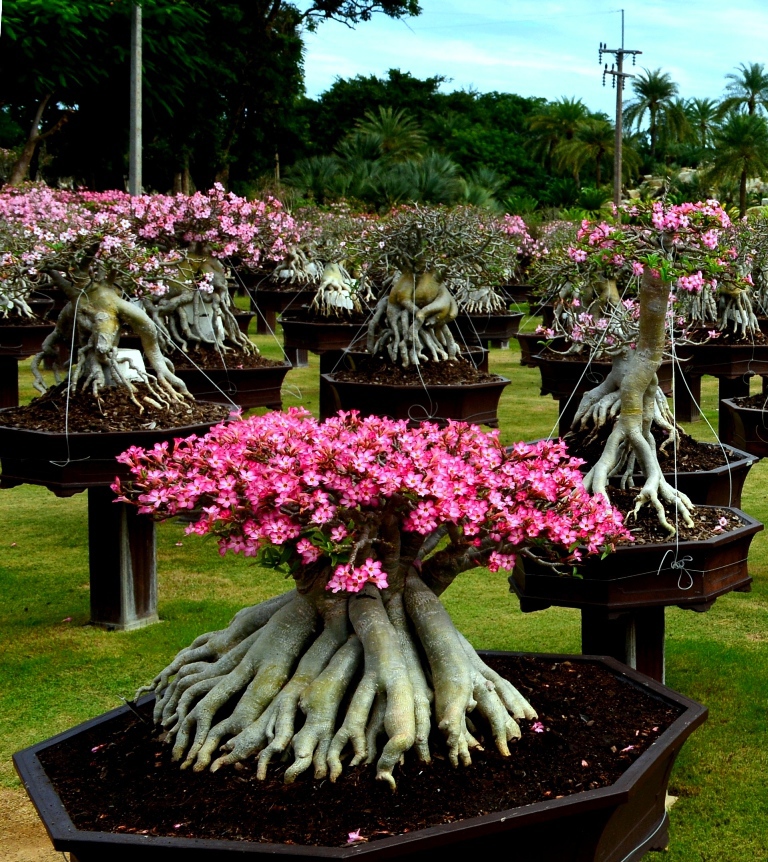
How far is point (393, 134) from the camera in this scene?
1326 inches

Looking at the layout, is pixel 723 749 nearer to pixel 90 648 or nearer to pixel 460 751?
pixel 460 751

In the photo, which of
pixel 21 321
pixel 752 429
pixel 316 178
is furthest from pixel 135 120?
pixel 316 178

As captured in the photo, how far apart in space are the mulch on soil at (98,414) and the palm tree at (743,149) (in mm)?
29608

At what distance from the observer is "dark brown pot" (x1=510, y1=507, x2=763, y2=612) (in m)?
3.67

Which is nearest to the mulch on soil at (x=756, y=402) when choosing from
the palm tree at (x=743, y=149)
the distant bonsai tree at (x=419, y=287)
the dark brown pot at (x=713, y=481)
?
the dark brown pot at (x=713, y=481)

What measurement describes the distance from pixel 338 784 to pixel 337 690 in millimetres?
232

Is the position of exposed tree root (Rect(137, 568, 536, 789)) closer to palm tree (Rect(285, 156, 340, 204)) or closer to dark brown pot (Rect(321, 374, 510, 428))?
dark brown pot (Rect(321, 374, 510, 428))

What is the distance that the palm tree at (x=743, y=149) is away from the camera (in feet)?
106

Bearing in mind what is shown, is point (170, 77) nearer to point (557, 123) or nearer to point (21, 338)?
point (21, 338)

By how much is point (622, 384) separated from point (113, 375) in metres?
2.48

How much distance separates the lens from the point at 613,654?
401 cm

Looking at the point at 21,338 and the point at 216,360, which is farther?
the point at 21,338

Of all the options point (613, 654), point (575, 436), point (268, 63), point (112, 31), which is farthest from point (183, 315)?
point (268, 63)

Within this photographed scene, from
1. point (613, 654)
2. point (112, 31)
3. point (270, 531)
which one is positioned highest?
point (112, 31)
